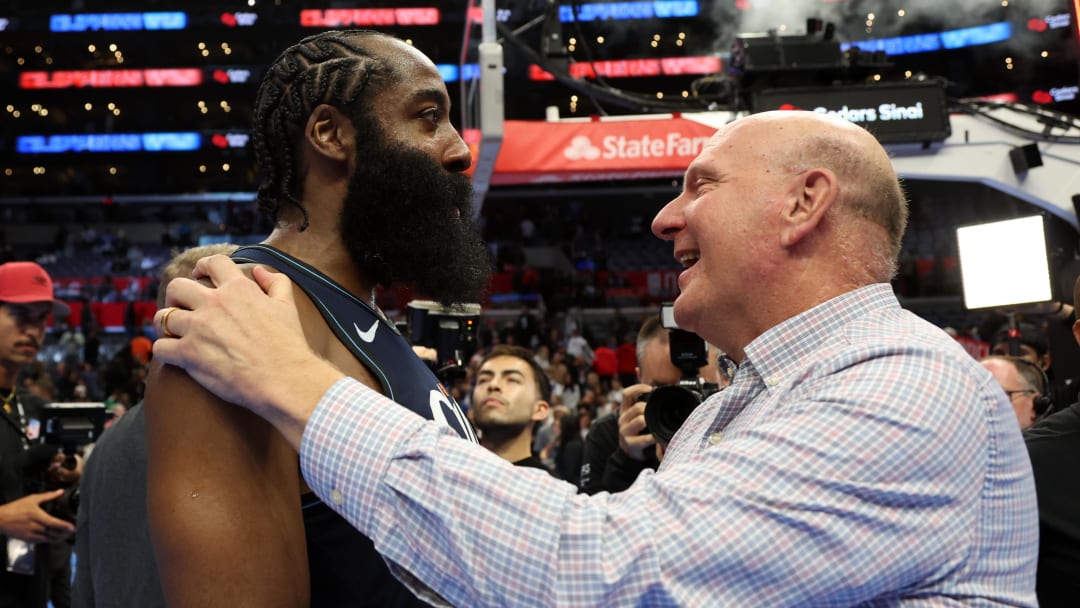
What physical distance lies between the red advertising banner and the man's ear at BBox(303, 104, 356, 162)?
5.53 meters

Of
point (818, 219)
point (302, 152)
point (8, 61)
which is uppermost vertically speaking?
point (8, 61)

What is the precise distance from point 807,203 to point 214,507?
0.84 meters

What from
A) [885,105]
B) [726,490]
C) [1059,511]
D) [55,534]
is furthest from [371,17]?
[726,490]

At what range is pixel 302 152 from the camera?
155cm

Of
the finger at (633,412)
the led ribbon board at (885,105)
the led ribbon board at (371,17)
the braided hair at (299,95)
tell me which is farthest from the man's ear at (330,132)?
the led ribbon board at (371,17)

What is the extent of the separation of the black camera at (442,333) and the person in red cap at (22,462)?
1243 millimetres

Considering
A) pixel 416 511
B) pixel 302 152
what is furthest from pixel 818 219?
pixel 302 152

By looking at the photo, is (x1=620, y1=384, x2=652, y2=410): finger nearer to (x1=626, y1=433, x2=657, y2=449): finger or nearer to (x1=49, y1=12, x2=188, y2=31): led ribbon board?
(x1=626, y1=433, x2=657, y2=449): finger

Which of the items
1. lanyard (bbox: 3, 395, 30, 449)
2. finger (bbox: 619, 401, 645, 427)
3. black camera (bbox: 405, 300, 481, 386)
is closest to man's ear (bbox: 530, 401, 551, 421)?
black camera (bbox: 405, 300, 481, 386)

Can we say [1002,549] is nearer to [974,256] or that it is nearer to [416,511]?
[416,511]

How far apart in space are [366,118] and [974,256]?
10.8 ft

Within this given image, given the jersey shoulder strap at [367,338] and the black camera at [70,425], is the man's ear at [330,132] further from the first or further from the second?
the black camera at [70,425]

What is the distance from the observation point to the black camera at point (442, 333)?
10.2 ft

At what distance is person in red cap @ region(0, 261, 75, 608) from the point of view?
299 centimetres
